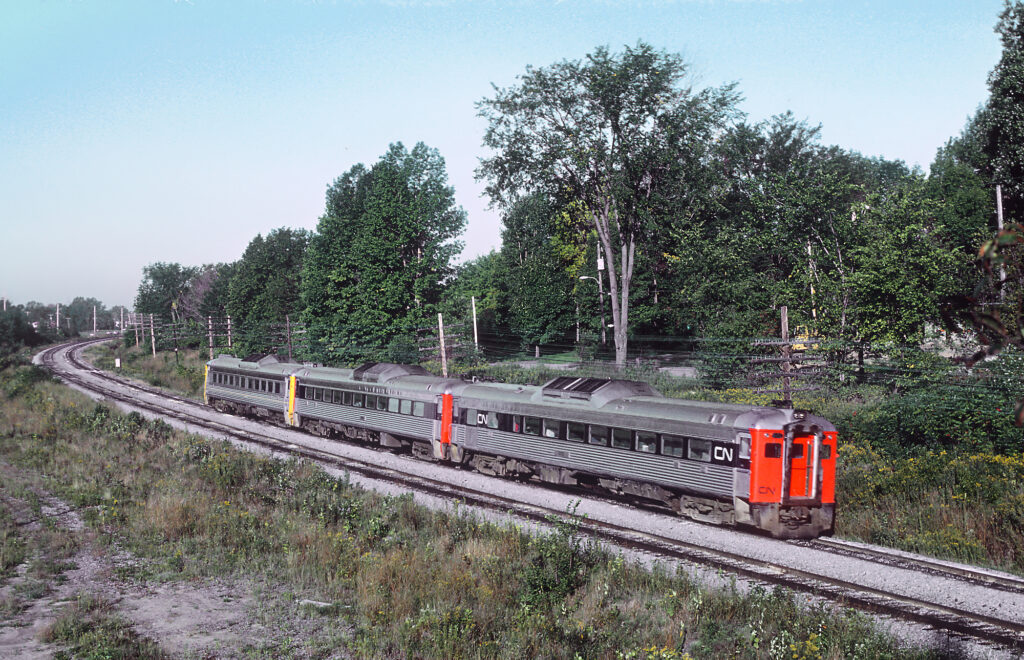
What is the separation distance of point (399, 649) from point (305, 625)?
6.39 ft

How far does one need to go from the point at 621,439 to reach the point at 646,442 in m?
0.82

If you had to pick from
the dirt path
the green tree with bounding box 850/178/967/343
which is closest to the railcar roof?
the dirt path

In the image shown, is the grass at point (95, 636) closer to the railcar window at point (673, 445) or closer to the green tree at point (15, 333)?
the railcar window at point (673, 445)

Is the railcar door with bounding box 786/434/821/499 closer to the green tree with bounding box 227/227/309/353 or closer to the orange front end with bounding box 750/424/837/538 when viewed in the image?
the orange front end with bounding box 750/424/837/538

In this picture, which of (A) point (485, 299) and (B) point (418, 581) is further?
(A) point (485, 299)

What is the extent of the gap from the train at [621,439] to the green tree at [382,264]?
2821 centimetres

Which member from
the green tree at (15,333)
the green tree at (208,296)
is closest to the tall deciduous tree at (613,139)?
the green tree at (208,296)

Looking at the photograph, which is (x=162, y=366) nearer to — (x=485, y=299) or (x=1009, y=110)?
(x=485, y=299)

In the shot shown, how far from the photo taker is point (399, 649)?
10570mm

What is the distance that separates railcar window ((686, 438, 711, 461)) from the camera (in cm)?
1681

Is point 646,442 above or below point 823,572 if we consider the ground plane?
above

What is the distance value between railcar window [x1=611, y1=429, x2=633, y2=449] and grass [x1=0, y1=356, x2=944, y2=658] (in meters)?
3.77

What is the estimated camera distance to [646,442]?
18.1 metres

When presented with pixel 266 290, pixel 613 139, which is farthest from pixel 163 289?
pixel 613 139
